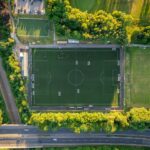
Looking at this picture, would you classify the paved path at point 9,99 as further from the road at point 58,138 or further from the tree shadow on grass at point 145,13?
the tree shadow on grass at point 145,13

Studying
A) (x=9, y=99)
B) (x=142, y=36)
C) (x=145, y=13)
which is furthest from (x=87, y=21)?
(x=9, y=99)

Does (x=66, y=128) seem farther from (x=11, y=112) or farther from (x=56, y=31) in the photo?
(x=56, y=31)

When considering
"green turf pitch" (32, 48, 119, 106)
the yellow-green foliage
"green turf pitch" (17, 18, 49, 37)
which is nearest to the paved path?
"green turf pitch" (32, 48, 119, 106)

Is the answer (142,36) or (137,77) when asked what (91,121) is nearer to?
(137,77)

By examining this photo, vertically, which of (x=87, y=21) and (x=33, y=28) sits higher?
(x=87, y=21)

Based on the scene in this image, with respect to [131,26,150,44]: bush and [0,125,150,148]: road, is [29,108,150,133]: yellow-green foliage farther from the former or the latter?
[131,26,150,44]: bush

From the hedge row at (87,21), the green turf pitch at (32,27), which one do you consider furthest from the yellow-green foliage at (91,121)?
the green turf pitch at (32,27)
